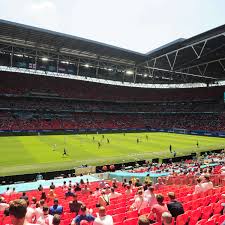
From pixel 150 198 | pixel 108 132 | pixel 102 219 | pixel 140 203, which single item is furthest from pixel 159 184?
pixel 108 132

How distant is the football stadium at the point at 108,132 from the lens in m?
7.73

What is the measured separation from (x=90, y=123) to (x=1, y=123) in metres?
22.3

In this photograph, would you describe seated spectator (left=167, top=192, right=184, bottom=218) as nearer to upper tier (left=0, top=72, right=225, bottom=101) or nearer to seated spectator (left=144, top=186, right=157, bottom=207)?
seated spectator (left=144, top=186, right=157, bottom=207)

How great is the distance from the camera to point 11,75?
7019 cm

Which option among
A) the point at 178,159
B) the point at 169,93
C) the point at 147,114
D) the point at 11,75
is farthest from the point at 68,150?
the point at 169,93

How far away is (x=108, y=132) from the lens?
63312 mm

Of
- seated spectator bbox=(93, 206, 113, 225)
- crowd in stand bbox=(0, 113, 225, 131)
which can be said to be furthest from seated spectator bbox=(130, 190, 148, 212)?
crowd in stand bbox=(0, 113, 225, 131)

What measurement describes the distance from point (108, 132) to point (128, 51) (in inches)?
960

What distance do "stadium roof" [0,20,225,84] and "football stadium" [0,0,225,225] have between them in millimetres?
164

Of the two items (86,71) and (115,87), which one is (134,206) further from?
(115,87)

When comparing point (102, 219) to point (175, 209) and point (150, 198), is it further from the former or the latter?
point (150, 198)

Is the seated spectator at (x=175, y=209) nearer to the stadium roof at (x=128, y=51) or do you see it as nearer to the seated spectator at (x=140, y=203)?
the seated spectator at (x=140, y=203)

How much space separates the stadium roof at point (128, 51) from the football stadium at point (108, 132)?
164 millimetres

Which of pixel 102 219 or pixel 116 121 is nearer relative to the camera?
pixel 102 219
